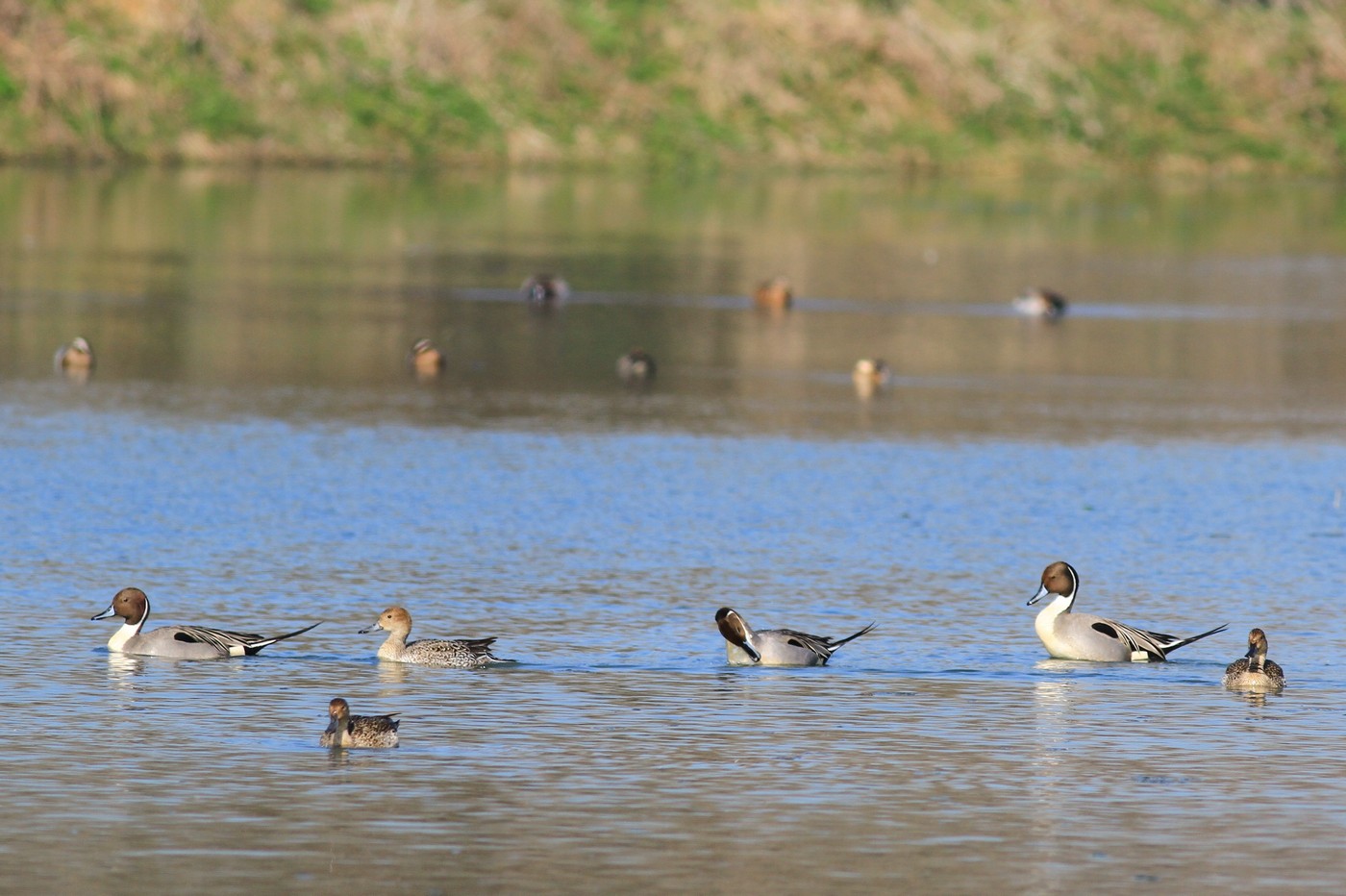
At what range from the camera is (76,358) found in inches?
1236

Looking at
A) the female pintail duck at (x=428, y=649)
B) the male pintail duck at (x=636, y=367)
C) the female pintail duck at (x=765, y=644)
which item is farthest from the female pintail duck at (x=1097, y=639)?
the male pintail duck at (x=636, y=367)

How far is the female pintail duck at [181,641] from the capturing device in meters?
15.9

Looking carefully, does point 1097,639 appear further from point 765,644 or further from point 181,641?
point 181,641

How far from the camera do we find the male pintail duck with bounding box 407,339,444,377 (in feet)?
107

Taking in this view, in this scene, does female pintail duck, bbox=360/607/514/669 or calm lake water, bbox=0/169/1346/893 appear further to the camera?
female pintail duck, bbox=360/607/514/669

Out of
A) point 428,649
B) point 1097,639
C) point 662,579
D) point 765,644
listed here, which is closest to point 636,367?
point 662,579

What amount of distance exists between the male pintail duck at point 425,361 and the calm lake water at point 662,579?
13.7 inches

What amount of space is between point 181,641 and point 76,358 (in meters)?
16.2

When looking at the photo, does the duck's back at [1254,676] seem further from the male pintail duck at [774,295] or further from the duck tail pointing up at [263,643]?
the male pintail duck at [774,295]

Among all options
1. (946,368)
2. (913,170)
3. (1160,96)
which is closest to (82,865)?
(946,368)

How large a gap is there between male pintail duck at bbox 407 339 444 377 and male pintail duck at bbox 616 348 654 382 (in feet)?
7.76

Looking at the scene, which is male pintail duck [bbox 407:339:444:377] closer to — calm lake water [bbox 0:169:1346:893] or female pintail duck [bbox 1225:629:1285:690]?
calm lake water [bbox 0:169:1346:893]

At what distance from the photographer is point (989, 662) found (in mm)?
16672

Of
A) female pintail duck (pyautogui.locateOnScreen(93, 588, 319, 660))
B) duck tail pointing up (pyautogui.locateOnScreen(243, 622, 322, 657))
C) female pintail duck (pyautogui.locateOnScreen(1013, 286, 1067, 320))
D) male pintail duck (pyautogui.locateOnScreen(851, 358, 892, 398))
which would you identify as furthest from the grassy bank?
duck tail pointing up (pyautogui.locateOnScreen(243, 622, 322, 657))
